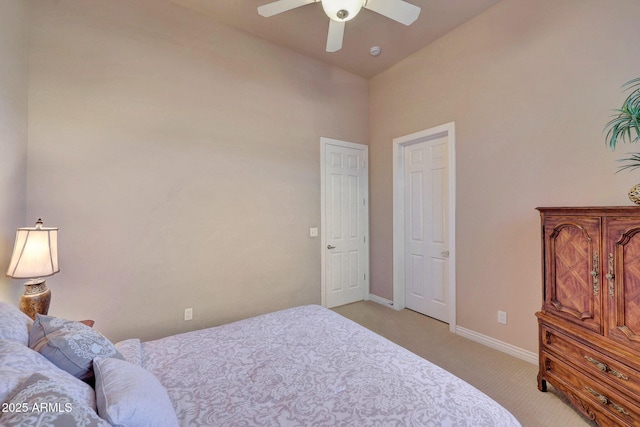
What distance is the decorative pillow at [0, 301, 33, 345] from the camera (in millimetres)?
965

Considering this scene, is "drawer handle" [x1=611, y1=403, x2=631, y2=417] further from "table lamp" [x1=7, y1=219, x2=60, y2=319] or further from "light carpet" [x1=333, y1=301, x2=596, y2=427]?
"table lamp" [x1=7, y1=219, x2=60, y2=319]

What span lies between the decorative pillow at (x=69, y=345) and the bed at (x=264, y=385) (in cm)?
1

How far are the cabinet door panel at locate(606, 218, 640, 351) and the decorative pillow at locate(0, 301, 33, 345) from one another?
9.36 ft

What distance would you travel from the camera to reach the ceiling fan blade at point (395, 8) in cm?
182

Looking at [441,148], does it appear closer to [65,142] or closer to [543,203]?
[543,203]

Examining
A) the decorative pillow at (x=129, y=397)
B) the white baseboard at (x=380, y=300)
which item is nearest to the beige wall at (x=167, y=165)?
the white baseboard at (x=380, y=300)

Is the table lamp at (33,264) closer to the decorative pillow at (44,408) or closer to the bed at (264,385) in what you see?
the bed at (264,385)

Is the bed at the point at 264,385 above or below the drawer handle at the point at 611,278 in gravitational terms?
below

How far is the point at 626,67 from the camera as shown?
A: 1.83m

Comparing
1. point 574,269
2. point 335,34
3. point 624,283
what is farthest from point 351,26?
point 624,283

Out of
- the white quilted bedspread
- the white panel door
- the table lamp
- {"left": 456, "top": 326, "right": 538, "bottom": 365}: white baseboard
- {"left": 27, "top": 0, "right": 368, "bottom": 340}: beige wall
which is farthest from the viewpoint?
the white panel door

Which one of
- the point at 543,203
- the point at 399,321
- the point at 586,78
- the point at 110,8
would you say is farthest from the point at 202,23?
the point at 399,321

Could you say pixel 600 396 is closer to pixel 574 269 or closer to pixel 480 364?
pixel 574 269

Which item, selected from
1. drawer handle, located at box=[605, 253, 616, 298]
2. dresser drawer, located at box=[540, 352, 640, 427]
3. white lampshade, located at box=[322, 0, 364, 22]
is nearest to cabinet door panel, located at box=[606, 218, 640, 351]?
drawer handle, located at box=[605, 253, 616, 298]
